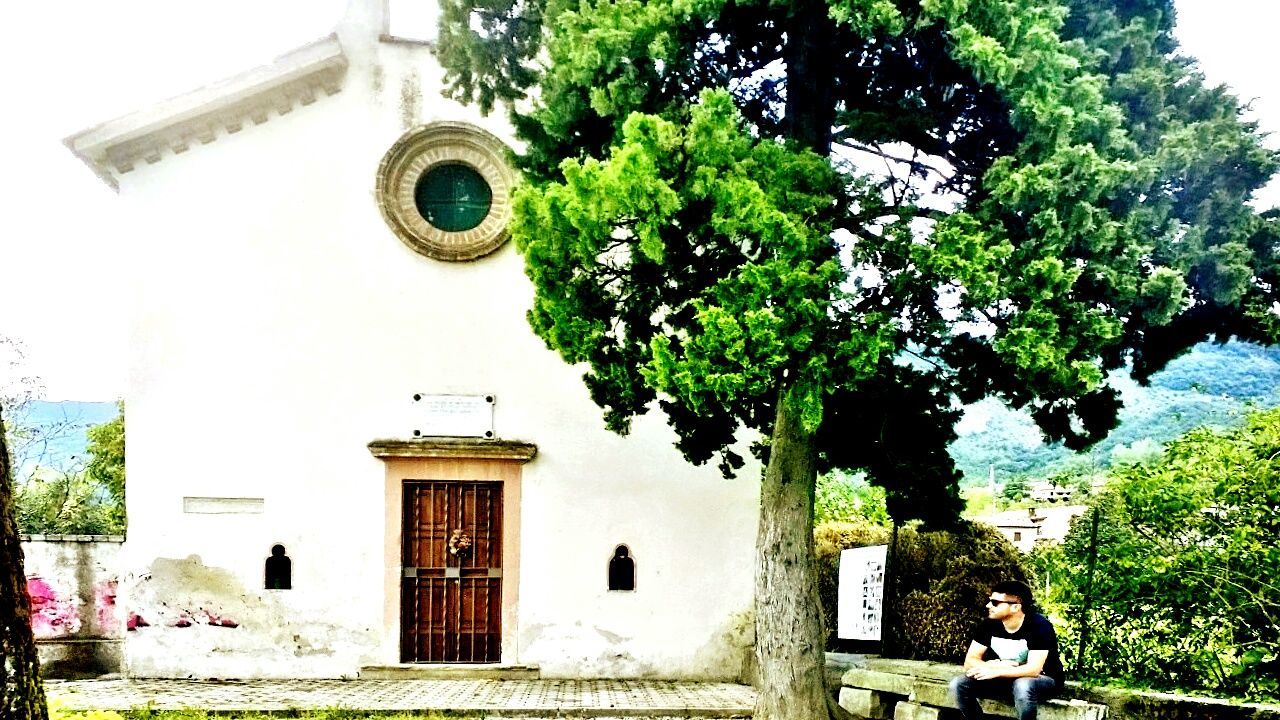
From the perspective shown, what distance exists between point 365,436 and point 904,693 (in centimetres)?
575

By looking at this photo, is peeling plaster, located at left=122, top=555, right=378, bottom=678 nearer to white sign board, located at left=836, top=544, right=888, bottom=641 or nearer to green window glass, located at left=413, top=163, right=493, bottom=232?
green window glass, located at left=413, top=163, right=493, bottom=232

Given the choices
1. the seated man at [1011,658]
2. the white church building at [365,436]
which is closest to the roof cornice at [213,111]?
the white church building at [365,436]

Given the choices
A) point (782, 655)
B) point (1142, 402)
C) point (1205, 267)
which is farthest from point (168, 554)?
point (1142, 402)

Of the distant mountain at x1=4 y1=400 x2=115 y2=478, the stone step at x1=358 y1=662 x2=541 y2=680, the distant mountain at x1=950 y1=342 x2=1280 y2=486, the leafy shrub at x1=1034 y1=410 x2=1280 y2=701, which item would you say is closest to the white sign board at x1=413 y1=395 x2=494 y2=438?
the stone step at x1=358 y1=662 x2=541 y2=680

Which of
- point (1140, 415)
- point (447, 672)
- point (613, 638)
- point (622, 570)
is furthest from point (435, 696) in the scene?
point (1140, 415)

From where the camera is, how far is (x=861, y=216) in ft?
25.9

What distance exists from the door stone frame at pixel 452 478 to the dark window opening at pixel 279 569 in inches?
36.4

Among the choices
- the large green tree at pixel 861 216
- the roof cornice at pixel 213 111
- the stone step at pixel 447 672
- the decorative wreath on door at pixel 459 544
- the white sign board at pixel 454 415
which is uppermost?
the roof cornice at pixel 213 111

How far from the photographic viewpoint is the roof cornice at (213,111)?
1053cm

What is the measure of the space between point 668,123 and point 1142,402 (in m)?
18.8

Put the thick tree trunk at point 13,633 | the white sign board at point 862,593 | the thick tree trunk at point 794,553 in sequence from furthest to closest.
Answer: the white sign board at point 862,593
the thick tree trunk at point 794,553
the thick tree trunk at point 13,633

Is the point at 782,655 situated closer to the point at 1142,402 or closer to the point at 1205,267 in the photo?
the point at 1205,267

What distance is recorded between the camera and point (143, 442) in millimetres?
10719

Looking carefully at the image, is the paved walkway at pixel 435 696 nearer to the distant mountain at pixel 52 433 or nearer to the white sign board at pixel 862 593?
the white sign board at pixel 862 593
